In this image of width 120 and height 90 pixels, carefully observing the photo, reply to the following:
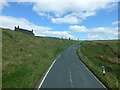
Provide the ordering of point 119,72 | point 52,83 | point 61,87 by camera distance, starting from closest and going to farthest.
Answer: point 61,87, point 52,83, point 119,72

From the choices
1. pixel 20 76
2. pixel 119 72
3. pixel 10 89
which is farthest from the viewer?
pixel 119 72

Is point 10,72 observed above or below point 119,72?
above

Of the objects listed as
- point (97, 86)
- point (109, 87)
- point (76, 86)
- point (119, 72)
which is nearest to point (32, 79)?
point (76, 86)

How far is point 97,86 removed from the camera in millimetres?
16281

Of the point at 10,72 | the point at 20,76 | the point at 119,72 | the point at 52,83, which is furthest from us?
the point at 119,72

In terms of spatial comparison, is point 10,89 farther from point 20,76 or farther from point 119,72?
point 119,72

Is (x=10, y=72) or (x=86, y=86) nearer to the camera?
(x=86, y=86)

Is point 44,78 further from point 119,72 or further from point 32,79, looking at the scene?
point 119,72

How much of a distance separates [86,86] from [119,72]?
18.4 meters

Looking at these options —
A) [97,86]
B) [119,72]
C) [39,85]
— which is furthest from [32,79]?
[119,72]

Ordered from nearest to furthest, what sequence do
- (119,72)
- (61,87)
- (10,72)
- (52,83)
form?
(61,87), (52,83), (10,72), (119,72)

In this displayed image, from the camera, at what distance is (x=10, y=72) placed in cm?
2017

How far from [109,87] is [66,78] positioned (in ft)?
17.0

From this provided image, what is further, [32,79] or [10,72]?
[10,72]
